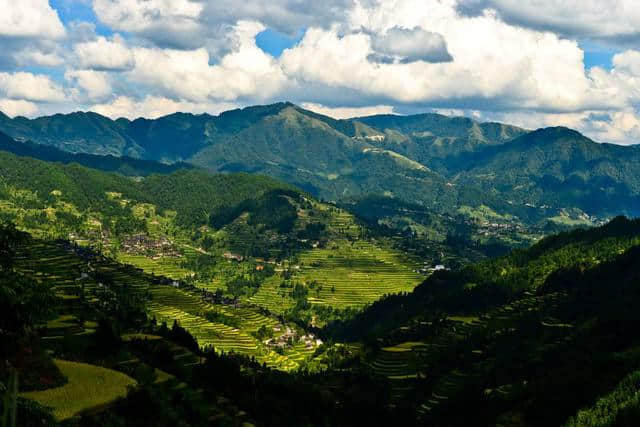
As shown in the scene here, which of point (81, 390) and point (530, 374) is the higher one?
point (81, 390)

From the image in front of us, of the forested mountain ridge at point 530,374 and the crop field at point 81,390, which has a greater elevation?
the crop field at point 81,390

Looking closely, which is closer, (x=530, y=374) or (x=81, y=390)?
(x=81, y=390)

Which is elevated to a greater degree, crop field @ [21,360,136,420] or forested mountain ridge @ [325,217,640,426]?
crop field @ [21,360,136,420]

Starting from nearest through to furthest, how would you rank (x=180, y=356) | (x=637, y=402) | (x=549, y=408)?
(x=637, y=402)
(x=549, y=408)
(x=180, y=356)

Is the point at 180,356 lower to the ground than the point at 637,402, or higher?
lower

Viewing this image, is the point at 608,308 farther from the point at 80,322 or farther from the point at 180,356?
the point at 80,322

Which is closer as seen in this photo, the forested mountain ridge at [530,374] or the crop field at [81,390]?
the crop field at [81,390]

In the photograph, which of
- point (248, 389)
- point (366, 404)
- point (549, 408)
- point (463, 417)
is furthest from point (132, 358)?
point (549, 408)

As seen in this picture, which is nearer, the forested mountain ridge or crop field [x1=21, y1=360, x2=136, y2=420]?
crop field [x1=21, y1=360, x2=136, y2=420]
